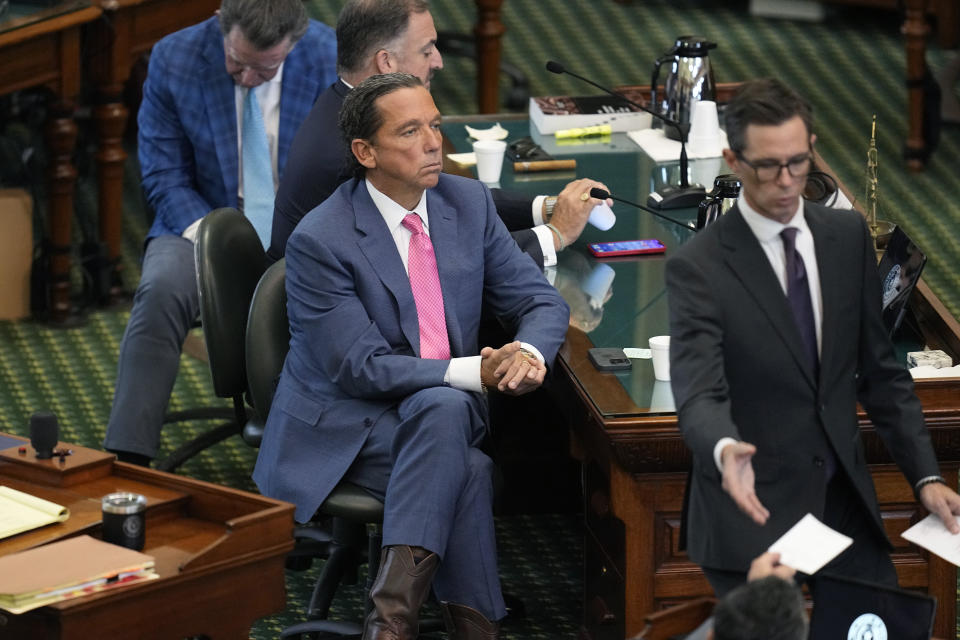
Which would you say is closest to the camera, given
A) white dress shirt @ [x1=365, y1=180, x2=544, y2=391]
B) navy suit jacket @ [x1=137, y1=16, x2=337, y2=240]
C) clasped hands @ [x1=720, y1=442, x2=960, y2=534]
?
clasped hands @ [x1=720, y1=442, x2=960, y2=534]

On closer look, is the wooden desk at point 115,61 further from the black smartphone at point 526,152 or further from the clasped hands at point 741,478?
the clasped hands at point 741,478

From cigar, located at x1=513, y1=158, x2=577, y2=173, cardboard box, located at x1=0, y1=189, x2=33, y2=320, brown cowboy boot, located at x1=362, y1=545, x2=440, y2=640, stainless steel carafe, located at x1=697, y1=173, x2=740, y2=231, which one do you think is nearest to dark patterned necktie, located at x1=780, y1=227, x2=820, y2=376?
brown cowboy boot, located at x1=362, y1=545, x2=440, y2=640

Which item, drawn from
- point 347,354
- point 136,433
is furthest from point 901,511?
point 136,433

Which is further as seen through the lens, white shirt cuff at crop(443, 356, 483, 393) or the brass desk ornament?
the brass desk ornament

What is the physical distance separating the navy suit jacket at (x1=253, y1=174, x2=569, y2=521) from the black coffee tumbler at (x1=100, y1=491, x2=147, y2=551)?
58 centimetres

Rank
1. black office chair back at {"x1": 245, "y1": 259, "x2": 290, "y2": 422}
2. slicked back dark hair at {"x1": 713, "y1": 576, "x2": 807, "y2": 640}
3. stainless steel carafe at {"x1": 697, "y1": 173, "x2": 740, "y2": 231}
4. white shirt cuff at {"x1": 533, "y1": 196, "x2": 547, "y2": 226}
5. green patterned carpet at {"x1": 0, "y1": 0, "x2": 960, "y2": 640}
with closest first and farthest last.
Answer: slicked back dark hair at {"x1": 713, "y1": 576, "x2": 807, "y2": 640}
black office chair back at {"x1": 245, "y1": 259, "x2": 290, "y2": 422}
stainless steel carafe at {"x1": 697, "y1": 173, "x2": 740, "y2": 231}
white shirt cuff at {"x1": 533, "y1": 196, "x2": 547, "y2": 226}
green patterned carpet at {"x1": 0, "y1": 0, "x2": 960, "y2": 640}

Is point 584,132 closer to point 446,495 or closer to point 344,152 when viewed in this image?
point 344,152

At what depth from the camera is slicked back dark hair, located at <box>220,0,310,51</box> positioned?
4160 millimetres

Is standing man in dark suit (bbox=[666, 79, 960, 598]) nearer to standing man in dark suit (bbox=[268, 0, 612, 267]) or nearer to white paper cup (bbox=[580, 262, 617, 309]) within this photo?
white paper cup (bbox=[580, 262, 617, 309])

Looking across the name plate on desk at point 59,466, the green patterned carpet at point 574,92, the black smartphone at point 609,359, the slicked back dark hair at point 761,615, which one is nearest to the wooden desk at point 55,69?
the green patterned carpet at point 574,92

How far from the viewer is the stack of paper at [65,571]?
7.86 feet

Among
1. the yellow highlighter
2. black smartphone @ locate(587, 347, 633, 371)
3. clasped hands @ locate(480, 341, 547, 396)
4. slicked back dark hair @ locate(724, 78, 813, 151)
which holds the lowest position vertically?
clasped hands @ locate(480, 341, 547, 396)

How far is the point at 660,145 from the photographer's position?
4.43m

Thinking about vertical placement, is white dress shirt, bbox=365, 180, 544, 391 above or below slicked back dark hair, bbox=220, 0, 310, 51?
below
